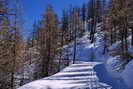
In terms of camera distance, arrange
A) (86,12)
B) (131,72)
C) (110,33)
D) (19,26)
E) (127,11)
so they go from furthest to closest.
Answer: (86,12), (110,33), (19,26), (127,11), (131,72)

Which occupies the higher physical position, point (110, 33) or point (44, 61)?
point (110, 33)

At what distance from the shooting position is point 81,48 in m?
55.0

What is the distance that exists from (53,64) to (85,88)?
723 inches

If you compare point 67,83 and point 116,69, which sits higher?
point 116,69

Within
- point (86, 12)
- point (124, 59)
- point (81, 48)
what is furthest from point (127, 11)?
point (86, 12)

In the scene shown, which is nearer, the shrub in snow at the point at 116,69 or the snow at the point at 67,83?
the snow at the point at 67,83

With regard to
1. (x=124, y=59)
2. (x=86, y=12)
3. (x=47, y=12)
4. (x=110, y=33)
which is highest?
(x=86, y=12)

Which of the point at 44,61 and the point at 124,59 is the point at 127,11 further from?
the point at 44,61

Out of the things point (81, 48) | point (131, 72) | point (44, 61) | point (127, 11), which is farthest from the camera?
point (81, 48)

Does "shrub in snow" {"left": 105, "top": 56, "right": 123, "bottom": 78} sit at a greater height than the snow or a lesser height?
greater

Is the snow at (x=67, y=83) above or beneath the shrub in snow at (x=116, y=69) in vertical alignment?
beneath

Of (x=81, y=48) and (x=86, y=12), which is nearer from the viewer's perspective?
(x=81, y=48)

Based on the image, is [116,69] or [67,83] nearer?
[67,83]

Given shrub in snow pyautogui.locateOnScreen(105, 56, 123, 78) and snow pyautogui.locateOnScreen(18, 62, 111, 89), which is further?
shrub in snow pyautogui.locateOnScreen(105, 56, 123, 78)
